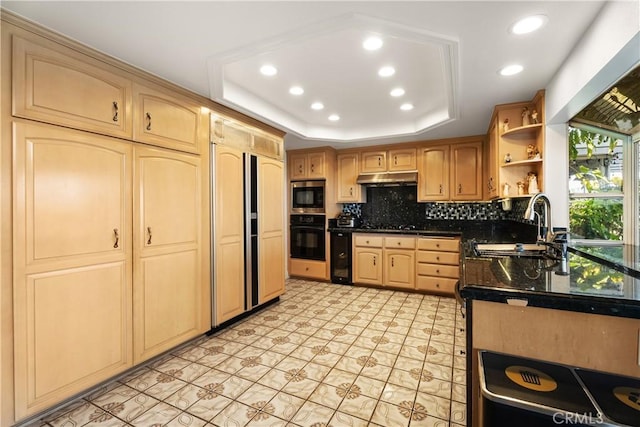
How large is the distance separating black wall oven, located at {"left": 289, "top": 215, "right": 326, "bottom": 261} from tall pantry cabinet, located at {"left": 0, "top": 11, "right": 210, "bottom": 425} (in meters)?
2.51

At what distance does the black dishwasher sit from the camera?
4.54 meters

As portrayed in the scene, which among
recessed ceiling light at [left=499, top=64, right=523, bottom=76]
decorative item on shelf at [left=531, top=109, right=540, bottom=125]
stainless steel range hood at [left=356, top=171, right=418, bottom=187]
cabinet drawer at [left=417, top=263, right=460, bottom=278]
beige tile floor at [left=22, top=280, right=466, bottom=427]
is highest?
recessed ceiling light at [left=499, top=64, right=523, bottom=76]

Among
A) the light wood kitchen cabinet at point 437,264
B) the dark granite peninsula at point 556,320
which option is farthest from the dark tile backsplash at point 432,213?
the dark granite peninsula at point 556,320

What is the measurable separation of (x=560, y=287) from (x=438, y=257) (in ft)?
9.49

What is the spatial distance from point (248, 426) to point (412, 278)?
3.06 meters

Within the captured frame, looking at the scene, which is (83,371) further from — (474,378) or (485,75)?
(485,75)

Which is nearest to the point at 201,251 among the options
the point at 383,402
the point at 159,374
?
the point at 159,374

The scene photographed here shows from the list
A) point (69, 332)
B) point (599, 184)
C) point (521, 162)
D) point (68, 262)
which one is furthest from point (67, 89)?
point (599, 184)

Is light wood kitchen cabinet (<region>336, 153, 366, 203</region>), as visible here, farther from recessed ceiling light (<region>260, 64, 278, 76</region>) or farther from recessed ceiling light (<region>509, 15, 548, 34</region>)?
recessed ceiling light (<region>509, 15, 548, 34</region>)

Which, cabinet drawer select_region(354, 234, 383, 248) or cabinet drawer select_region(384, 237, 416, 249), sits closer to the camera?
cabinet drawer select_region(384, 237, 416, 249)

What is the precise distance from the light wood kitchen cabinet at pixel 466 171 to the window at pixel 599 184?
1463 millimetres

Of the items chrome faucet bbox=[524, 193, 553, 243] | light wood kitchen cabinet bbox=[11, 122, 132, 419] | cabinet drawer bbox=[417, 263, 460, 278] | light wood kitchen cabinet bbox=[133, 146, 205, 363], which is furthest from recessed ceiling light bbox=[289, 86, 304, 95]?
cabinet drawer bbox=[417, 263, 460, 278]

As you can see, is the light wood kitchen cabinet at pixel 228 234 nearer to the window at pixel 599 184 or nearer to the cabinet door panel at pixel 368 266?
the cabinet door panel at pixel 368 266

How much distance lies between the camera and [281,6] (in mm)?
1479
